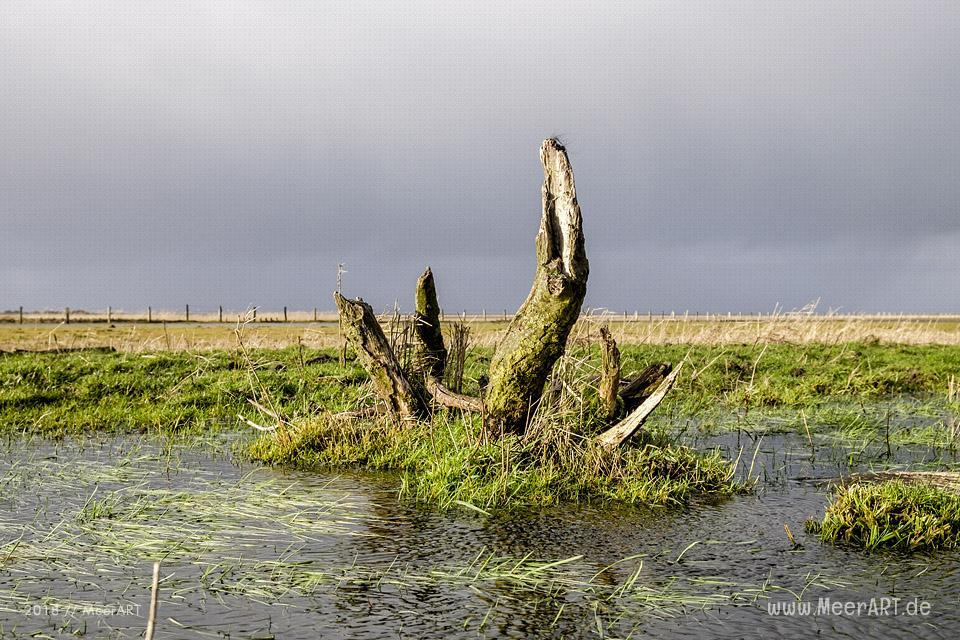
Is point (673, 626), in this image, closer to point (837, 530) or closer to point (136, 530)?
point (837, 530)

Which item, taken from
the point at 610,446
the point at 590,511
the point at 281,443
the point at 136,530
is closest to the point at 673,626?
the point at 590,511

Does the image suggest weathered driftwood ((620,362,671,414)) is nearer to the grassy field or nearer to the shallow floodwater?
the grassy field

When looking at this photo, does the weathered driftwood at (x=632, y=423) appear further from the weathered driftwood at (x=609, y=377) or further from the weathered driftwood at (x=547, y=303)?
the weathered driftwood at (x=547, y=303)

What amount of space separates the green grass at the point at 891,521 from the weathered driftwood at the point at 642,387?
10.1ft

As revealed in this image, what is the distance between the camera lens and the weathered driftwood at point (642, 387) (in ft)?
36.8

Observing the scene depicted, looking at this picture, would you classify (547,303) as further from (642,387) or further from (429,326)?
(429,326)

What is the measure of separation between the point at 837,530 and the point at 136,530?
23.1 feet

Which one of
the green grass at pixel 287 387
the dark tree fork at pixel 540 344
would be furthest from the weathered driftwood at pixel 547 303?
the green grass at pixel 287 387

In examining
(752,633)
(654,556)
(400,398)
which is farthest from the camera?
(400,398)

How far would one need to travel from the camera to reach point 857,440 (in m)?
14.2

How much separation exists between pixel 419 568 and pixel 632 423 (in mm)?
4148

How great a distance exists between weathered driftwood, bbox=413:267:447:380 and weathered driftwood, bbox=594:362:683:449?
3.49m

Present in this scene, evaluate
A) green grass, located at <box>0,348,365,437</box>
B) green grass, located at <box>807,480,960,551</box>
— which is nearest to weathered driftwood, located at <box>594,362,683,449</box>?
green grass, located at <box>807,480,960,551</box>

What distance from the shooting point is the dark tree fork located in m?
9.73
